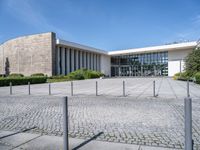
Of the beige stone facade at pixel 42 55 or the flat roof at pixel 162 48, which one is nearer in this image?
the beige stone facade at pixel 42 55

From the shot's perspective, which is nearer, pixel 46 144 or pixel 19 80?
pixel 46 144

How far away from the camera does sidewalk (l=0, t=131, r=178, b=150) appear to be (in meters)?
3.76

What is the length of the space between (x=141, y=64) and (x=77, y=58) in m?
21.9

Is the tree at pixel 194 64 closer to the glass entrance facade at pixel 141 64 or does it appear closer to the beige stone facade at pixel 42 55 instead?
the glass entrance facade at pixel 141 64

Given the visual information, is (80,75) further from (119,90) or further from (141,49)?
(119,90)

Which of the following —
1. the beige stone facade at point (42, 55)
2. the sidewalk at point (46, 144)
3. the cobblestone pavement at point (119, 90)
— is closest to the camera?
the sidewalk at point (46, 144)

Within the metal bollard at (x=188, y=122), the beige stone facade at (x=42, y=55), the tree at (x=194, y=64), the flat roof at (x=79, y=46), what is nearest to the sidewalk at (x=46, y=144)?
the metal bollard at (x=188, y=122)

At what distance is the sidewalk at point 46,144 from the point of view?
148 inches

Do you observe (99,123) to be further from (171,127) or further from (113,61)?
(113,61)

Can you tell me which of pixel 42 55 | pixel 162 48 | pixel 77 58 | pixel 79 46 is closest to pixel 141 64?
pixel 162 48

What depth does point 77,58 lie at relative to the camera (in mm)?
48281

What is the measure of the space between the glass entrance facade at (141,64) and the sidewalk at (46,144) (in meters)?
52.7

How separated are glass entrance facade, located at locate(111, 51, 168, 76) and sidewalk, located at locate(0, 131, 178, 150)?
5273 centimetres

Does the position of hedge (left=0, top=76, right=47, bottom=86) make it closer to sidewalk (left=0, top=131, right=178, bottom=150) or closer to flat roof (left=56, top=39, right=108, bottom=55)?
flat roof (left=56, top=39, right=108, bottom=55)
